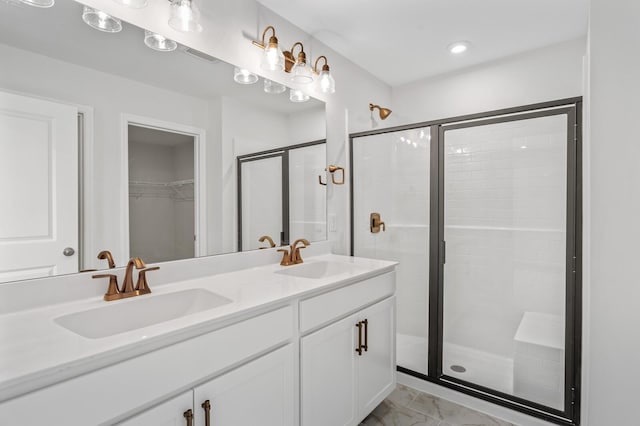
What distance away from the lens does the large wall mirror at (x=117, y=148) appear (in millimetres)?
1142

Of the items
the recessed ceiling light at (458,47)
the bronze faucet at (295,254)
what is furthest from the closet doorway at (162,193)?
the recessed ceiling light at (458,47)

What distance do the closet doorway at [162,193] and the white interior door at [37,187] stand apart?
20 cm

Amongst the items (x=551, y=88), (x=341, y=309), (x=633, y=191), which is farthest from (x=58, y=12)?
(x=551, y=88)

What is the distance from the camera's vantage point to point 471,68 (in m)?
A: 2.77

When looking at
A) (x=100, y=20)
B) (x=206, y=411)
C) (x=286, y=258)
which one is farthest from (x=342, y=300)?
(x=100, y=20)

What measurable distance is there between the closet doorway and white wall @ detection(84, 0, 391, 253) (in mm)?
454

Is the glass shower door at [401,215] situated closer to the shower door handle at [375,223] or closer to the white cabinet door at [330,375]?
the shower door handle at [375,223]

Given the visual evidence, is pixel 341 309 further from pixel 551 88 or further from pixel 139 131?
pixel 551 88

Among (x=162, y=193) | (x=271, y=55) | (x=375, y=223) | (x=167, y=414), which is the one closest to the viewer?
(x=167, y=414)

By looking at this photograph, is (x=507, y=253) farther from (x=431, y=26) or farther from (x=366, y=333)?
(x=431, y=26)

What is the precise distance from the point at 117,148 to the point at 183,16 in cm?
62

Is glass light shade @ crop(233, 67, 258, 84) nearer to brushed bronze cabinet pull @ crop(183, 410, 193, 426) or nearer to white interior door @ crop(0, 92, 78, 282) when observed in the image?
white interior door @ crop(0, 92, 78, 282)

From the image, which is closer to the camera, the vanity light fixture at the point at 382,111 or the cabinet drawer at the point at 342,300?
the cabinet drawer at the point at 342,300

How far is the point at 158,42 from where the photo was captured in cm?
147
